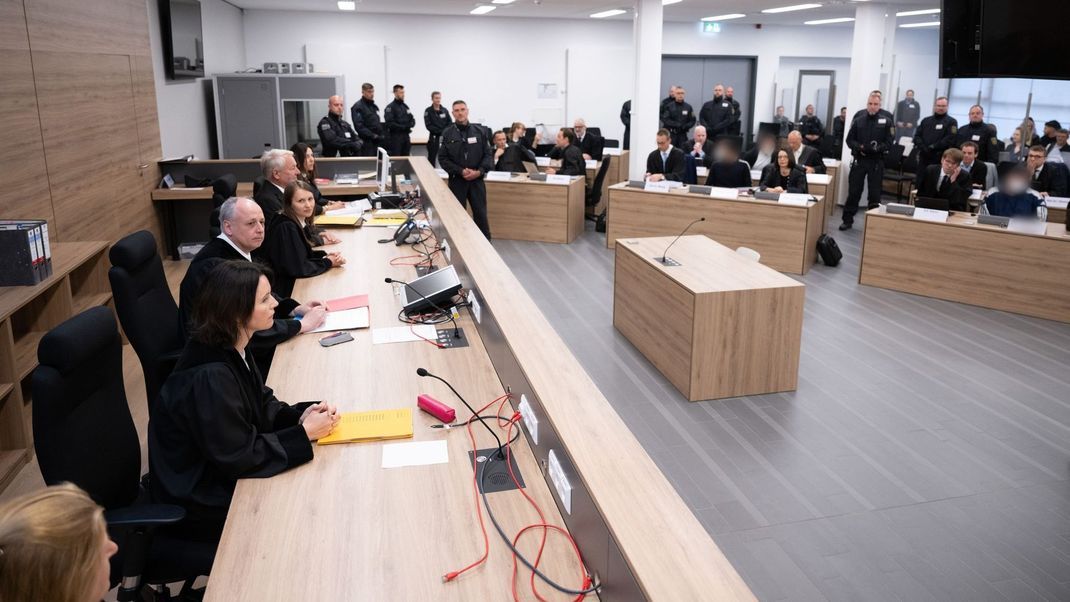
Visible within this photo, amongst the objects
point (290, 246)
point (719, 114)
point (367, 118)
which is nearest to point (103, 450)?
point (290, 246)

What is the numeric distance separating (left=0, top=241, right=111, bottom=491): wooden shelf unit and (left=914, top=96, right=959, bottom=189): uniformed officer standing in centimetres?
964

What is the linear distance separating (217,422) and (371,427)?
0.53 m

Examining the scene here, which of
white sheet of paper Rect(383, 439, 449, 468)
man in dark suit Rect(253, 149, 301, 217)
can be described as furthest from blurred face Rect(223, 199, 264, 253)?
white sheet of paper Rect(383, 439, 449, 468)

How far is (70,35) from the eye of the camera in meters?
5.70

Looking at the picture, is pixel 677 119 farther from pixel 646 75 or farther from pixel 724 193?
pixel 724 193

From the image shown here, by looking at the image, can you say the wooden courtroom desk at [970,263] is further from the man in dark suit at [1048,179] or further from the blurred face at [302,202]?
the blurred face at [302,202]

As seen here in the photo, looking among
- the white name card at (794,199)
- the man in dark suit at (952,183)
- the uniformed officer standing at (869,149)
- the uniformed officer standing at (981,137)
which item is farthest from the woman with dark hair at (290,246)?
the uniformed officer standing at (981,137)

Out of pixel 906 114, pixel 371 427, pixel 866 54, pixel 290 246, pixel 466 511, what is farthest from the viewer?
pixel 906 114

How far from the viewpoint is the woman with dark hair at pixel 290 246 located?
179 inches

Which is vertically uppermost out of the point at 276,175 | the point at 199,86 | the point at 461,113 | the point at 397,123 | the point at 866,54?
the point at 866,54

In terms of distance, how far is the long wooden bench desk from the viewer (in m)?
1.68

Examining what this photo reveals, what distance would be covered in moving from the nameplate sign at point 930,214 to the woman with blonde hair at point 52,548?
23.5 ft

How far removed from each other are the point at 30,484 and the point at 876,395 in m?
4.78

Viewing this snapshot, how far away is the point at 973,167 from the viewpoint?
810 centimetres
